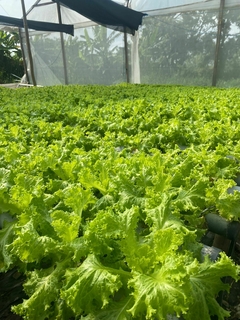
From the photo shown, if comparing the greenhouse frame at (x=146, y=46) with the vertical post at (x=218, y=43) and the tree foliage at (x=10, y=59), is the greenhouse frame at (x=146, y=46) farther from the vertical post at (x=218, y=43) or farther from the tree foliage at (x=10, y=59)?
the tree foliage at (x=10, y=59)

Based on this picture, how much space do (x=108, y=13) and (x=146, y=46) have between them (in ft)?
12.4

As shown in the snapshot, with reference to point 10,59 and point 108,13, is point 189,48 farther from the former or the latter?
point 10,59

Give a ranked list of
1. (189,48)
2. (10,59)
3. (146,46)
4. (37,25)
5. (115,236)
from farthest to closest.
Answer: (10,59) < (146,46) < (37,25) < (189,48) < (115,236)

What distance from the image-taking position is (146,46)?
16.3 meters

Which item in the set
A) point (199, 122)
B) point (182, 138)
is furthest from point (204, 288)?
point (199, 122)

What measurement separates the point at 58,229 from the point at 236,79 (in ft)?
44.7

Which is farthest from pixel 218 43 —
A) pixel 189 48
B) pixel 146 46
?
pixel 146 46

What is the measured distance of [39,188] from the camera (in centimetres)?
182

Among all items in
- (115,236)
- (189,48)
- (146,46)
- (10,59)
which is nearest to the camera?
(115,236)

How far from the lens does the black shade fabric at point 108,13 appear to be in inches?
477

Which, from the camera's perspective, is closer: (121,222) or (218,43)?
(121,222)

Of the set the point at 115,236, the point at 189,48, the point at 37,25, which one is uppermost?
the point at 37,25

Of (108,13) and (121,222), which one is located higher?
(108,13)

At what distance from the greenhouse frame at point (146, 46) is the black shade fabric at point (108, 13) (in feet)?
1.13
